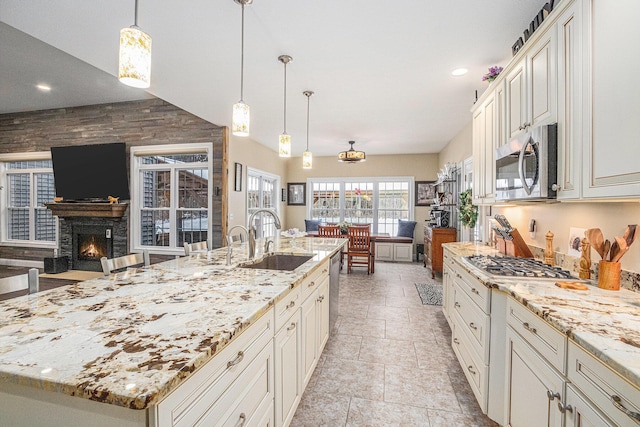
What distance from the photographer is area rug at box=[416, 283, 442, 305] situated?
3.76 meters

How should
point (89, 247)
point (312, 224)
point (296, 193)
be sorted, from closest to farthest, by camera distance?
point (89, 247)
point (312, 224)
point (296, 193)

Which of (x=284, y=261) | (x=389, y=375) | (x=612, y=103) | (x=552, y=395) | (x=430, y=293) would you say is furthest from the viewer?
(x=430, y=293)

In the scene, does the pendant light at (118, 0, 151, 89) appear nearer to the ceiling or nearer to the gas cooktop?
the ceiling

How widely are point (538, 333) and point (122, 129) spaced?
5.78m

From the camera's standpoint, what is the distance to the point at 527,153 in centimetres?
173

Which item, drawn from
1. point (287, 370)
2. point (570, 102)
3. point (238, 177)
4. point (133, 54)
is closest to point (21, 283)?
point (133, 54)

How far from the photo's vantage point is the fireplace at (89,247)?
4824 millimetres

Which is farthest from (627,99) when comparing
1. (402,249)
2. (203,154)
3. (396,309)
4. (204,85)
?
(402,249)

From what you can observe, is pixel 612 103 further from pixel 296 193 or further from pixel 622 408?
pixel 296 193

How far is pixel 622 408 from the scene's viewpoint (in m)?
0.75

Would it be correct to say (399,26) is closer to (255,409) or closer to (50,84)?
(255,409)

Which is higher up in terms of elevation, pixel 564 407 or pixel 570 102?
pixel 570 102

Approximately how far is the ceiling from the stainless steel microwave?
924 millimetres

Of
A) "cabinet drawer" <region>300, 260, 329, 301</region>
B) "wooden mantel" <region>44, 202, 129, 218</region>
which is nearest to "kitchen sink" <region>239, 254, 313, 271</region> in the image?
"cabinet drawer" <region>300, 260, 329, 301</region>
